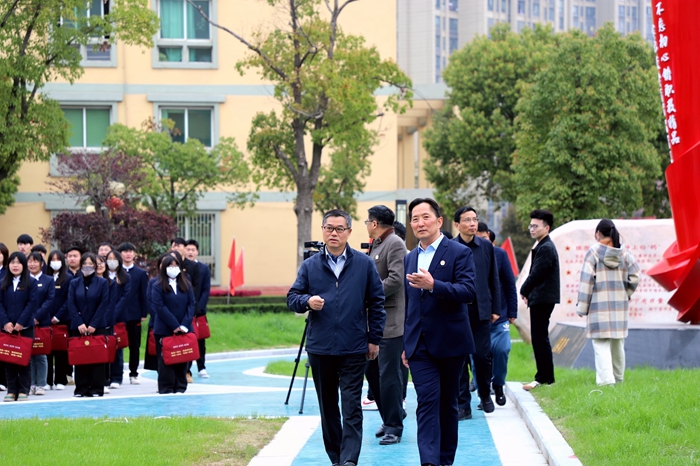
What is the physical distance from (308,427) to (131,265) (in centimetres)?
626

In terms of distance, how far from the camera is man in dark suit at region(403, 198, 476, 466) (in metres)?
6.93

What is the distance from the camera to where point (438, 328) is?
23.0ft

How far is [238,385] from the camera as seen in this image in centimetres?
1442

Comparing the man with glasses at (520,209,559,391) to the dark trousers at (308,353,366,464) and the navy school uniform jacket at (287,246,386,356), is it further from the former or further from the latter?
the dark trousers at (308,353,366,464)

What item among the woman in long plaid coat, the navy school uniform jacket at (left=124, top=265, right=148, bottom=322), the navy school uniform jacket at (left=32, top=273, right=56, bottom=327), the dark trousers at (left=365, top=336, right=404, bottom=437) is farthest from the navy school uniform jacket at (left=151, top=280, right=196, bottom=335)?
the woman in long plaid coat

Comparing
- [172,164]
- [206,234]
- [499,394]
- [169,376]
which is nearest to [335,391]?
[499,394]

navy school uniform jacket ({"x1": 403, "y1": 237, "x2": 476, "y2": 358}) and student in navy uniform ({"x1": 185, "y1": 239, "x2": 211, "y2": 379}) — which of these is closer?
navy school uniform jacket ({"x1": 403, "y1": 237, "x2": 476, "y2": 358})

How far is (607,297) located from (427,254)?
14.3ft

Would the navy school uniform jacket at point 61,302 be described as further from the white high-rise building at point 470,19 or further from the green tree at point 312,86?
the white high-rise building at point 470,19

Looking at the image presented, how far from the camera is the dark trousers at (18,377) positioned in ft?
41.2

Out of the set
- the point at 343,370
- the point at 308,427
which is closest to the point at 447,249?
the point at 343,370

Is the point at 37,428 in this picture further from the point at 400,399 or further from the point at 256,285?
the point at 256,285

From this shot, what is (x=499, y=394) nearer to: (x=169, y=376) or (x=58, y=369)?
(x=169, y=376)

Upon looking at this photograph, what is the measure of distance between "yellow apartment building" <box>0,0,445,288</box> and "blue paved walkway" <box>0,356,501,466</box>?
18.8m
